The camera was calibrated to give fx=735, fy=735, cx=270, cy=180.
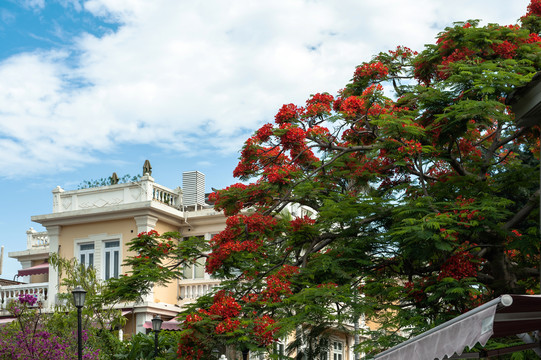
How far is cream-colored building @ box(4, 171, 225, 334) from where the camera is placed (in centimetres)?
2944

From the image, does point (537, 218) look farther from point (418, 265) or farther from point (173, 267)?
point (173, 267)

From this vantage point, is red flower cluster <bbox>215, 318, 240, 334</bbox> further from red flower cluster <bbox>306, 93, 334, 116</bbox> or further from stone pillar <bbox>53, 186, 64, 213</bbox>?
stone pillar <bbox>53, 186, 64, 213</bbox>

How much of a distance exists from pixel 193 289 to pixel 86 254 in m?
4.90

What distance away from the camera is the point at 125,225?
30.1m

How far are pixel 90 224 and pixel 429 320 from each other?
2052cm

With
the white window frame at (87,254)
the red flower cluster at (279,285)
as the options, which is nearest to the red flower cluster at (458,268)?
the red flower cluster at (279,285)

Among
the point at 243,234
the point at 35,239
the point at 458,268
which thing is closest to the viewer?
the point at 458,268

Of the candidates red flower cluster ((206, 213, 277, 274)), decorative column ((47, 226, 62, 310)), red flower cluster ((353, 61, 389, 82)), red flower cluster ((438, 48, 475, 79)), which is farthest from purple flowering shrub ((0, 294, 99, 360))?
red flower cluster ((438, 48, 475, 79))

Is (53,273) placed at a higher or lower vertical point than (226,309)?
higher

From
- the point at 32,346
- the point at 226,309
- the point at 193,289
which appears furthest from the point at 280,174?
the point at 193,289

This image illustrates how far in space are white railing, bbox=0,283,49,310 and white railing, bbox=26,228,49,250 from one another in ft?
16.7

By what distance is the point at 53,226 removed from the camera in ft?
103

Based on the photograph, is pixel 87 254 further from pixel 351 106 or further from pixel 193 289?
pixel 351 106

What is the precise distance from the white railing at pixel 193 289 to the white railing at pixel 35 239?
10.6 m
